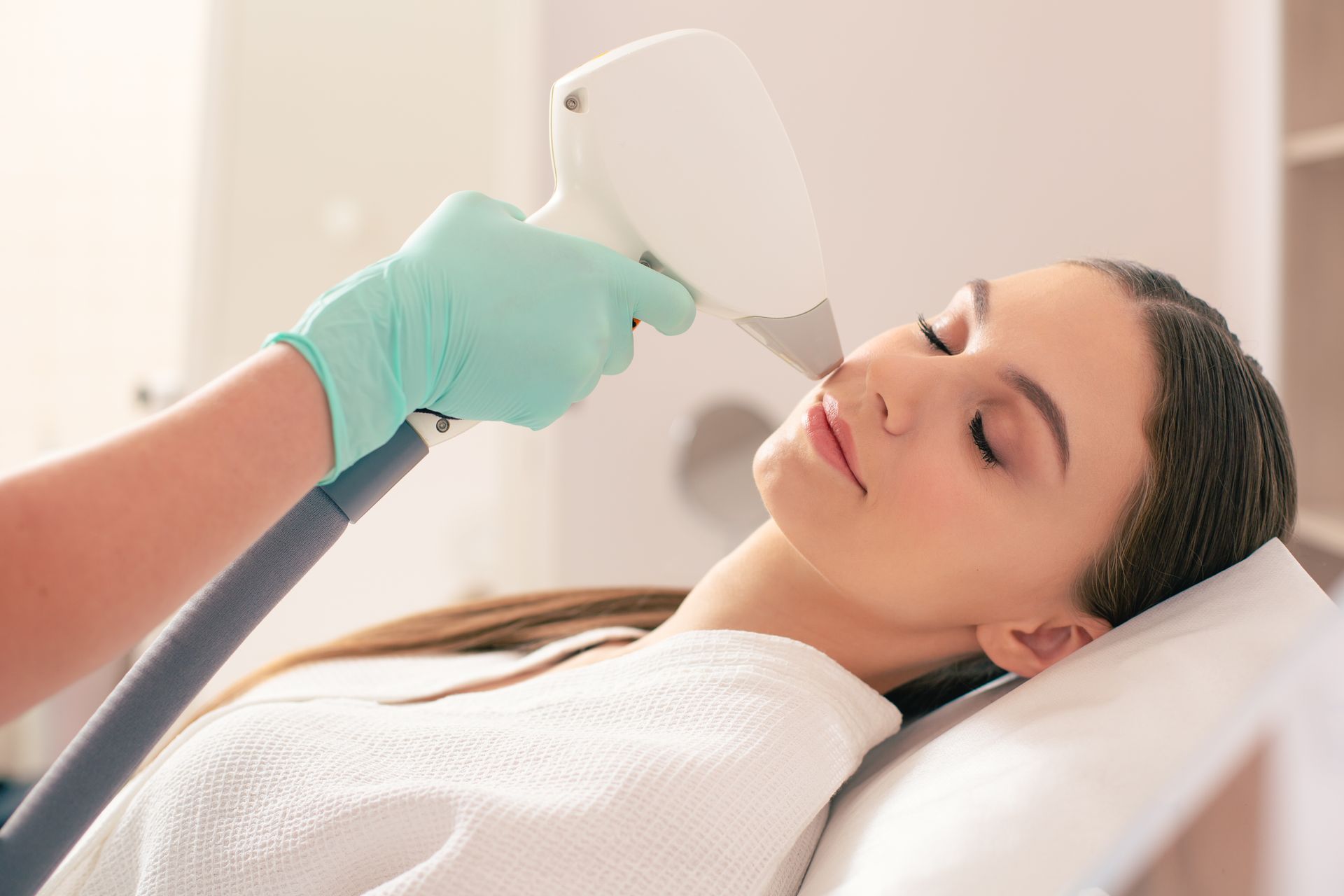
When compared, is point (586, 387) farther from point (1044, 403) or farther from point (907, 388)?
point (1044, 403)

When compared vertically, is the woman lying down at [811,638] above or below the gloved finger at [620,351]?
below

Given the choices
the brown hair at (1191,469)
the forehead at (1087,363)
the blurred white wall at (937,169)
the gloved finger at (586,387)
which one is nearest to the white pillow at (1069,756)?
the brown hair at (1191,469)

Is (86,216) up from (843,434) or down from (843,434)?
up

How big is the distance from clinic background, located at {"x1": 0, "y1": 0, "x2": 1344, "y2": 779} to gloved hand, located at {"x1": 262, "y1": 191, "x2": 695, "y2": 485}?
1177mm

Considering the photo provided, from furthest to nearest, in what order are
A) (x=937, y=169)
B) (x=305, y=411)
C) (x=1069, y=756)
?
1. (x=937, y=169)
2. (x=1069, y=756)
3. (x=305, y=411)

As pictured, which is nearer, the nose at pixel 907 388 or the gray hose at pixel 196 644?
the gray hose at pixel 196 644

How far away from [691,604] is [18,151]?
227 cm

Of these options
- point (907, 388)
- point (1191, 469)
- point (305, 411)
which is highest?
point (305, 411)

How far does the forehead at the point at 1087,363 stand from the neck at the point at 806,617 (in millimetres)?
245

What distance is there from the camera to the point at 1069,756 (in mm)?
768

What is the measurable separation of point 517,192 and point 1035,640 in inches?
64.2

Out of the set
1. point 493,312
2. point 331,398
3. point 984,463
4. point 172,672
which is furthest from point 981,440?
point 172,672

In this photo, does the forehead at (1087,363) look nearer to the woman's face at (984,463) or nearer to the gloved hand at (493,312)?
the woman's face at (984,463)

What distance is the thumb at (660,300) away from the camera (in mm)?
827
